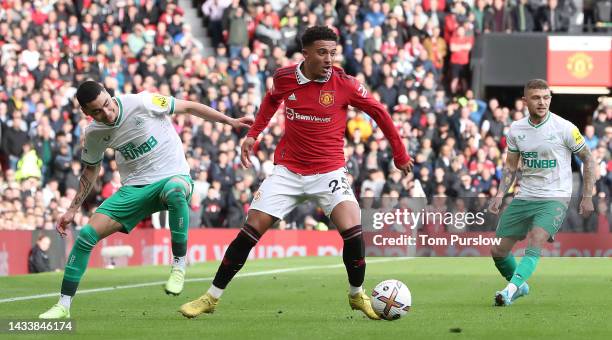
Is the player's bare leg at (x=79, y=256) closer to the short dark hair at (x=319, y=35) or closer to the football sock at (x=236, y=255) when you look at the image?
the football sock at (x=236, y=255)

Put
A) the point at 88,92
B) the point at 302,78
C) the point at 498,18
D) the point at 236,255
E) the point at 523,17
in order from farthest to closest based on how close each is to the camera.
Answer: the point at 523,17 < the point at 498,18 < the point at 236,255 < the point at 88,92 < the point at 302,78

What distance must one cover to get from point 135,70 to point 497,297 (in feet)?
Answer: 58.0

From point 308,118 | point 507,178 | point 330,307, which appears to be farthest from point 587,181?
point 308,118

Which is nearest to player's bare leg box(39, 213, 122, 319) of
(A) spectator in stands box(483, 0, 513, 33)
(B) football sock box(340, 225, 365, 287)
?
(B) football sock box(340, 225, 365, 287)

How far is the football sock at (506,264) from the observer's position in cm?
1488

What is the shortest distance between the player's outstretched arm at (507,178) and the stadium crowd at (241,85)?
9351 mm

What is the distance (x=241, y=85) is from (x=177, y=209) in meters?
18.1

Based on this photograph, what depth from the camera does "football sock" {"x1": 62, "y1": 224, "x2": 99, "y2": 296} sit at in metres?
12.4

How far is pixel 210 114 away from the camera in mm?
12734


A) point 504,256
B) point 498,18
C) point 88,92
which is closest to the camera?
point 88,92

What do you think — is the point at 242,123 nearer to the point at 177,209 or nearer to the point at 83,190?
the point at 177,209

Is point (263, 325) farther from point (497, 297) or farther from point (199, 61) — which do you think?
point (199, 61)

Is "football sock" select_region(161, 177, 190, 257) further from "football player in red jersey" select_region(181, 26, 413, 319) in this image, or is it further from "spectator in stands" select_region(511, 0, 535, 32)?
"spectator in stands" select_region(511, 0, 535, 32)

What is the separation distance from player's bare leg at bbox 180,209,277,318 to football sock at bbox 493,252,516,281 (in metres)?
3.53
